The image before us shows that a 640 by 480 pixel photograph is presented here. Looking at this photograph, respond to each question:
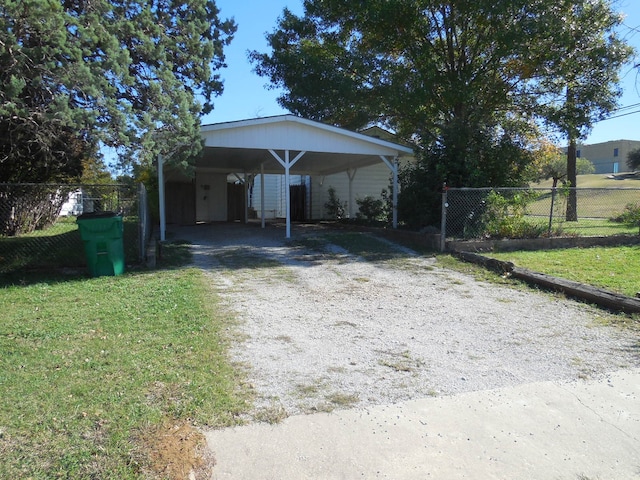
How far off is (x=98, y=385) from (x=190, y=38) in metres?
8.84

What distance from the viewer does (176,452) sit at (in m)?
2.81

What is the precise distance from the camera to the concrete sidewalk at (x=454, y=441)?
279 cm

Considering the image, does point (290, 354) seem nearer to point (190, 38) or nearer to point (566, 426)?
point (566, 426)

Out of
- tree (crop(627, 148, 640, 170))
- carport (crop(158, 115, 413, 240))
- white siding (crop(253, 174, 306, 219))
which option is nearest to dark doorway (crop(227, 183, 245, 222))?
white siding (crop(253, 174, 306, 219))

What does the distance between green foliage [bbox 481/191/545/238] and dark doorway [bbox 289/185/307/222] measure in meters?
12.4

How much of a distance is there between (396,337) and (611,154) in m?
92.4

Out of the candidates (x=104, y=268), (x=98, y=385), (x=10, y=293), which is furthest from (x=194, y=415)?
(x=104, y=268)

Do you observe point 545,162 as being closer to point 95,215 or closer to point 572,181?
point 572,181

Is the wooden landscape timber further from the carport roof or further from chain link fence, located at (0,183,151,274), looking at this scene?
chain link fence, located at (0,183,151,274)

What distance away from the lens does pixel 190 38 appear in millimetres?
10328

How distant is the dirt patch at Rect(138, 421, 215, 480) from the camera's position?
105 inches

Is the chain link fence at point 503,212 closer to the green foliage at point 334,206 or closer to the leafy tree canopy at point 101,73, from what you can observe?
the leafy tree canopy at point 101,73

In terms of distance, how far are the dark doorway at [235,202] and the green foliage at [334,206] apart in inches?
183

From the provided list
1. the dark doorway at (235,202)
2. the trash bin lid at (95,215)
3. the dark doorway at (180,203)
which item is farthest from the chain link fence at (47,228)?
the dark doorway at (235,202)
